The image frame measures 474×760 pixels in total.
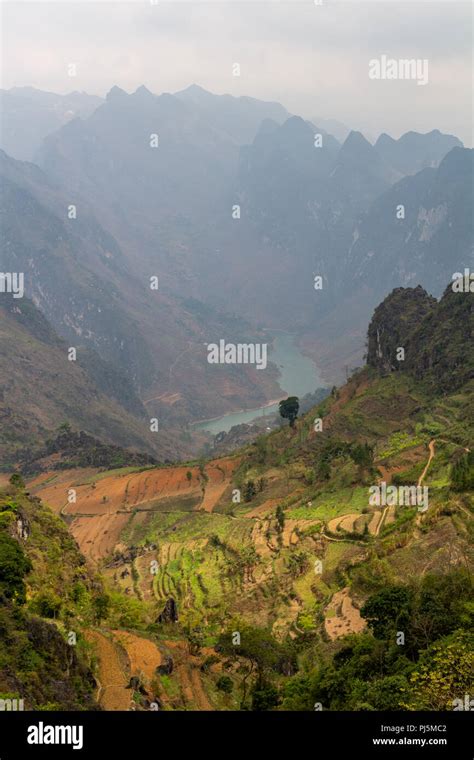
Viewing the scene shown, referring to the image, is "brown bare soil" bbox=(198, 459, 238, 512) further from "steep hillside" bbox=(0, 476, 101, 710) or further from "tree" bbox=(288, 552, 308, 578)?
"steep hillside" bbox=(0, 476, 101, 710)

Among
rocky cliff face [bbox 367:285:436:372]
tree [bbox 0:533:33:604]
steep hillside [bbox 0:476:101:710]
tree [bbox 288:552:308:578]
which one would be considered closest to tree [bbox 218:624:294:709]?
steep hillside [bbox 0:476:101:710]

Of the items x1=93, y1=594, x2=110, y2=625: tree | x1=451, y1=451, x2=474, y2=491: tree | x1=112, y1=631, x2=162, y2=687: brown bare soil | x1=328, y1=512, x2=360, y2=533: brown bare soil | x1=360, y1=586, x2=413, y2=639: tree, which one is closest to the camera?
x1=360, y1=586, x2=413, y2=639: tree

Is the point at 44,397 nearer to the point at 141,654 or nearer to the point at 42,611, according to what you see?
the point at 141,654

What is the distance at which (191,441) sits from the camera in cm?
18488

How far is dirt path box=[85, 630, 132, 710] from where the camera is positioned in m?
29.0

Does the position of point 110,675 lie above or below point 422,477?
below

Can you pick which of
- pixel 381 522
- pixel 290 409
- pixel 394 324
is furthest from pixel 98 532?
pixel 394 324

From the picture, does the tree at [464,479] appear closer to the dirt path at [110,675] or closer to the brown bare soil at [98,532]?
the dirt path at [110,675]

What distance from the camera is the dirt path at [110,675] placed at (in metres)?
29.0

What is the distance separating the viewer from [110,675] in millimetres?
31688

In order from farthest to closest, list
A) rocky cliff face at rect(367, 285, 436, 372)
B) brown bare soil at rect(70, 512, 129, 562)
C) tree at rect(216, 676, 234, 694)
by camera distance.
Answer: rocky cliff face at rect(367, 285, 436, 372), brown bare soil at rect(70, 512, 129, 562), tree at rect(216, 676, 234, 694)
